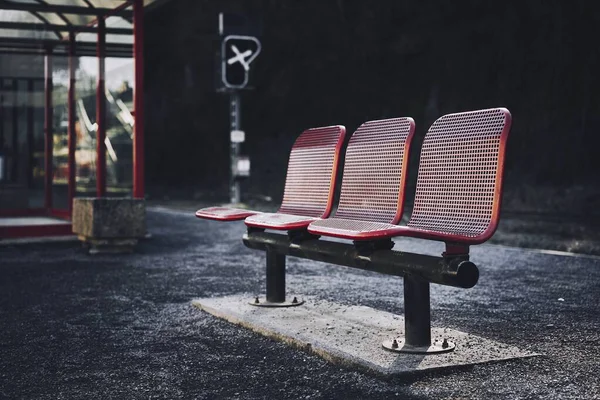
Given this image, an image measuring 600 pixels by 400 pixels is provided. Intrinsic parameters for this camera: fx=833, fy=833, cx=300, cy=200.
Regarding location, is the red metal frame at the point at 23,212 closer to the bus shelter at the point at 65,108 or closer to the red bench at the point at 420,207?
the bus shelter at the point at 65,108

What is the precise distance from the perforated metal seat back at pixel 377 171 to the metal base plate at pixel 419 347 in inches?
23.6

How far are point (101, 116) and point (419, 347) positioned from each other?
7.12m

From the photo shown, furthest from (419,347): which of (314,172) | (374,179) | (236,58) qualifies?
(236,58)

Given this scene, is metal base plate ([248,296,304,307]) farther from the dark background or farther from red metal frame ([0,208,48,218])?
the dark background

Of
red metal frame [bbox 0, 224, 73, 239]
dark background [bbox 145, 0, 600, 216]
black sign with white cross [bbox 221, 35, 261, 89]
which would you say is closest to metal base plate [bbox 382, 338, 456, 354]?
red metal frame [bbox 0, 224, 73, 239]

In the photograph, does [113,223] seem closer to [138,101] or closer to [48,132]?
[138,101]

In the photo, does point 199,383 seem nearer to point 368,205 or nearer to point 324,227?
point 324,227

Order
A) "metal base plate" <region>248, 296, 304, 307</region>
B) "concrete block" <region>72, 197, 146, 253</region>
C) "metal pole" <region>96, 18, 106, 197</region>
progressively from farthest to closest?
"metal pole" <region>96, 18, 106, 197</region> → "concrete block" <region>72, 197, 146, 253</region> → "metal base plate" <region>248, 296, 304, 307</region>

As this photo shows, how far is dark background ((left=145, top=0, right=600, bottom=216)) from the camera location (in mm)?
20953

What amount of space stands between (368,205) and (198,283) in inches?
94.0

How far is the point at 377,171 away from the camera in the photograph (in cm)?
439

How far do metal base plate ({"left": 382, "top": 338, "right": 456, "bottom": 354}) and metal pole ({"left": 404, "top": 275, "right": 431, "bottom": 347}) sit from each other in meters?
0.03

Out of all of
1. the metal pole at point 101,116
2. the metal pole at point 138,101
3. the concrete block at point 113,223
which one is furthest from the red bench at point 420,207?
the metal pole at point 101,116

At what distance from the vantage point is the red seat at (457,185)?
3492 millimetres
